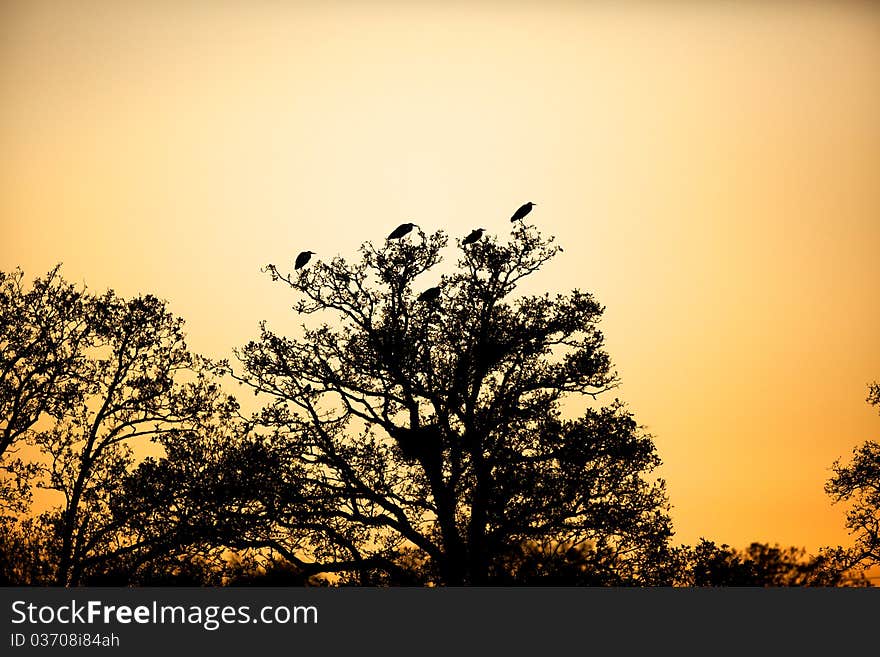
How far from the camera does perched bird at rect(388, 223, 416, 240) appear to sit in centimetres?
2502

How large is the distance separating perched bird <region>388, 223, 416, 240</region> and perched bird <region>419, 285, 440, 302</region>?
142cm

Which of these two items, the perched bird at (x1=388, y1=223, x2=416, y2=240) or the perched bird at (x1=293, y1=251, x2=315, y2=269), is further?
the perched bird at (x1=293, y1=251, x2=315, y2=269)

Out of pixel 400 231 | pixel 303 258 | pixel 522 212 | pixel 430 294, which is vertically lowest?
pixel 430 294

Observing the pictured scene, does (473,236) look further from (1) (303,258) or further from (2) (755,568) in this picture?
(2) (755,568)

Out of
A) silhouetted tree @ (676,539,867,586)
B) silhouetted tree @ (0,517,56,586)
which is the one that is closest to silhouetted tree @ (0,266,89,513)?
silhouetted tree @ (0,517,56,586)

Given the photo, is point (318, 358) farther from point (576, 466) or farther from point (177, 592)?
point (177, 592)

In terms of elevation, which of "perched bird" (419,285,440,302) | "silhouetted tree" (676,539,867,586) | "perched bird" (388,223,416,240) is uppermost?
"perched bird" (388,223,416,240)

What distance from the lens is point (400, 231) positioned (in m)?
25.1

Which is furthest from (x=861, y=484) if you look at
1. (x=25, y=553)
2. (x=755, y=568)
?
(x=25, y=553)

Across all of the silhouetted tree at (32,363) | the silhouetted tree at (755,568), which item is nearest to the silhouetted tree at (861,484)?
the silhouetted tree at (755,568)

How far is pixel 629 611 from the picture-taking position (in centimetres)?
1725

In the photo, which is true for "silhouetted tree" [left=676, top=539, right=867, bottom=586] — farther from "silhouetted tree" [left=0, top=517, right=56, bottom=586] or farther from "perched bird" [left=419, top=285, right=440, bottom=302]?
"silhouetted tree" [left=0, top=517, right=56, bottom=586]

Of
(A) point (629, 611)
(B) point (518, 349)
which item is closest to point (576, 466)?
(B) point (518, 349)

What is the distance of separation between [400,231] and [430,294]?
1.64m
